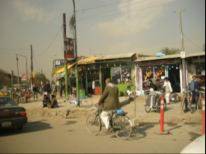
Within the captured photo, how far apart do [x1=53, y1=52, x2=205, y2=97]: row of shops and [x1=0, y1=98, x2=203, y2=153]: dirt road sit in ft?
31.5

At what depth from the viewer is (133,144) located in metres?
10.3

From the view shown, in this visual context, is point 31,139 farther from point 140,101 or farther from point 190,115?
point 140,101

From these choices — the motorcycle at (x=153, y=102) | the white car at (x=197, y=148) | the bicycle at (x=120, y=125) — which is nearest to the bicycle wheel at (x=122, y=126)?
the bicycle at (x=120, y=125)

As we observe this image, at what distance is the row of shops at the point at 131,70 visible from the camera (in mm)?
26109

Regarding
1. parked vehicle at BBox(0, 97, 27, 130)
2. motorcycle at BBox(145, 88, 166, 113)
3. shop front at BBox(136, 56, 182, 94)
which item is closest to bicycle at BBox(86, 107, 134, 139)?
parked vehicle at BBox(0, 97, 27, 130)

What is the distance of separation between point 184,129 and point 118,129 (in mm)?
2440

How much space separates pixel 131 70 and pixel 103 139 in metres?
17.7

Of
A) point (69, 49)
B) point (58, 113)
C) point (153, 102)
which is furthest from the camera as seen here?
point (69, 49)

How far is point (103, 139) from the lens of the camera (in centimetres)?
1126

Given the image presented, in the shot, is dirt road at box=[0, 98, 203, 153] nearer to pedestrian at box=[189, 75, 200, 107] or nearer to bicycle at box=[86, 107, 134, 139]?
bicycle at box=[86, 107, 134, 139]

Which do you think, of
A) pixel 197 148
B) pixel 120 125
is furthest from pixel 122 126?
pixel 197 148

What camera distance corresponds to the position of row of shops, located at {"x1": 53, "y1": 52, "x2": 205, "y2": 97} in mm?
26109

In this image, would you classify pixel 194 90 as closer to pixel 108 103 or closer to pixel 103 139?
pixel 108 103

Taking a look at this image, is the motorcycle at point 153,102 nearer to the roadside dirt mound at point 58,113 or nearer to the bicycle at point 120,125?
the roadside dirt mound at point 58,113
